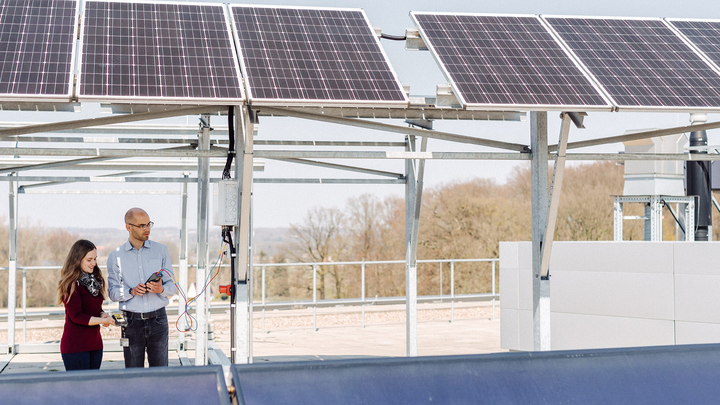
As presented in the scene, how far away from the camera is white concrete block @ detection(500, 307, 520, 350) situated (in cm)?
1085

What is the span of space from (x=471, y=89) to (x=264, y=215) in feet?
197

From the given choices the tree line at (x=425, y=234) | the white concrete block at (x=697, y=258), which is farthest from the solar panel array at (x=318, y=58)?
the tree line at (x=425, y=234)

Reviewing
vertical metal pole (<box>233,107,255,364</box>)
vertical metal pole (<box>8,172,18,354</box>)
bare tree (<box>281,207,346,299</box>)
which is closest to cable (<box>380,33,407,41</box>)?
vertical metal pole (<box>233,107,255,364</box>)

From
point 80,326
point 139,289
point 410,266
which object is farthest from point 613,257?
point 80,326

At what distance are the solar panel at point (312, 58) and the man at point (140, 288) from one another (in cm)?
149

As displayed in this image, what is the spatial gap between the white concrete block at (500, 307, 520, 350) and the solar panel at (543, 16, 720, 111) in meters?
4.71

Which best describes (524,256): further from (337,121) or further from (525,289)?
(337,121)

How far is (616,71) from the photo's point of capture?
655 centimetres

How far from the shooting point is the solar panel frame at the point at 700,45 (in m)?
6.99

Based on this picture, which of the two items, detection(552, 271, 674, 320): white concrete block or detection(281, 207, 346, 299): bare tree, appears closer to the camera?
detection(552, 271, 674, 320): white concrete block

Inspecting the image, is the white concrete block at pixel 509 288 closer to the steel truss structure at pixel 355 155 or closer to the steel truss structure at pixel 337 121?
the steel truss structure at pixel 355 155

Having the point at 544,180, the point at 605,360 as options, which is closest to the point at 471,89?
the point at 544,180

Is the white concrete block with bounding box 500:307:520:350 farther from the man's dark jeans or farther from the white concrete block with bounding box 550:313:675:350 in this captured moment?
the man's dark jeans

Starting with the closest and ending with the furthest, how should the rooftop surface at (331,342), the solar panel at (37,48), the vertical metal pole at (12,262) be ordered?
the solar panel at (37,48)
the vertical metal pole at (12,262)
the rooftop surface at (331,342)
